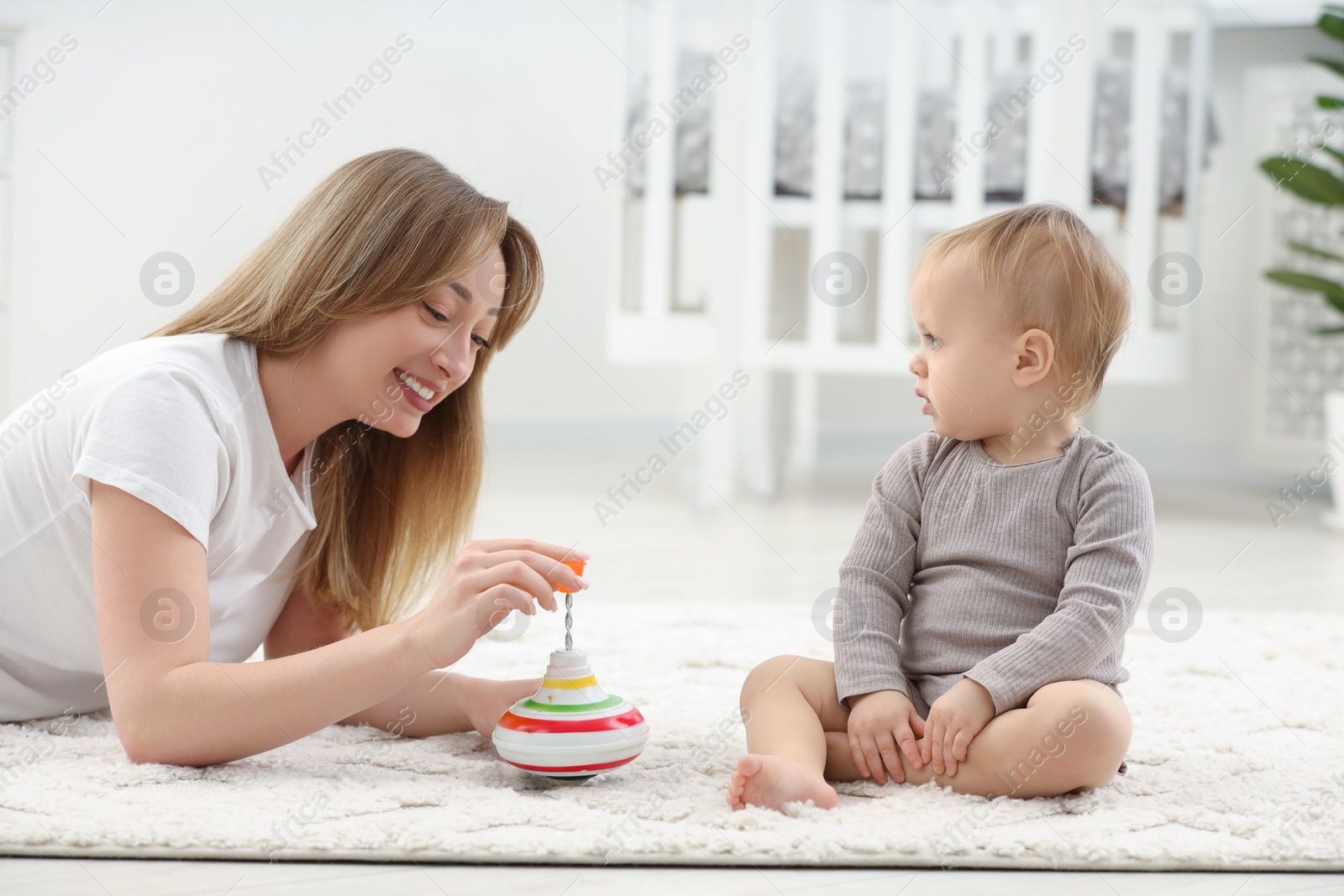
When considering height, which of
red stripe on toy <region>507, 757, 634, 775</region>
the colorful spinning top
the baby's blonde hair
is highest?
the baby's blonde hair

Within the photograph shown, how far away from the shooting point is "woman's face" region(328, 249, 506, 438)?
3.07ft

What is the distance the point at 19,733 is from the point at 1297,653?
128 centimetres

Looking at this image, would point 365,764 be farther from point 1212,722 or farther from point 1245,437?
point 1245,437

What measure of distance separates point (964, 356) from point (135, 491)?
1.93ft

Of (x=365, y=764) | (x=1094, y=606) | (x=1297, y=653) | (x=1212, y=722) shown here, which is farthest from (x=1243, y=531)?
(x=365, y=764)

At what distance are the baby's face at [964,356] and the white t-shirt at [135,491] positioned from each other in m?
0.51

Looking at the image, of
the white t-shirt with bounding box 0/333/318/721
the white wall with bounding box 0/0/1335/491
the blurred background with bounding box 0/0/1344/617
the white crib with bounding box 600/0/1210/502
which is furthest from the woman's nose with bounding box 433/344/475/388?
the white wall with bounding box 0/0/1335/491

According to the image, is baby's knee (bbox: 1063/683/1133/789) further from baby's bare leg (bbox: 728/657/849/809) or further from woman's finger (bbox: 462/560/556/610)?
woman's finger (bbox: 462/560/556/610)

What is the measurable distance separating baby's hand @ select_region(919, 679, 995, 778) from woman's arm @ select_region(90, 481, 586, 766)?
10.6 inches

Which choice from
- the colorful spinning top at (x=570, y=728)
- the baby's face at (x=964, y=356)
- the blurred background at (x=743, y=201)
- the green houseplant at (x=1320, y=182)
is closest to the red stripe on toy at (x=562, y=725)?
the colorful spinning top at (x=570, y=728)

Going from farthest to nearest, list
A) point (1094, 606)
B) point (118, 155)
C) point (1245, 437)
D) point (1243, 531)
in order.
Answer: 1. point (1245, 437)
2. point (118, 155)
3. point (1243, 531)
4. point (1094, 606)

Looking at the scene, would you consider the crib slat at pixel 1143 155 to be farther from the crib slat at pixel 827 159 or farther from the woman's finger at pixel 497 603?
the woman's finger at pixel 497 603

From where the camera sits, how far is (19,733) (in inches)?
38.4

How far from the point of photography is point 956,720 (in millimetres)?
856
